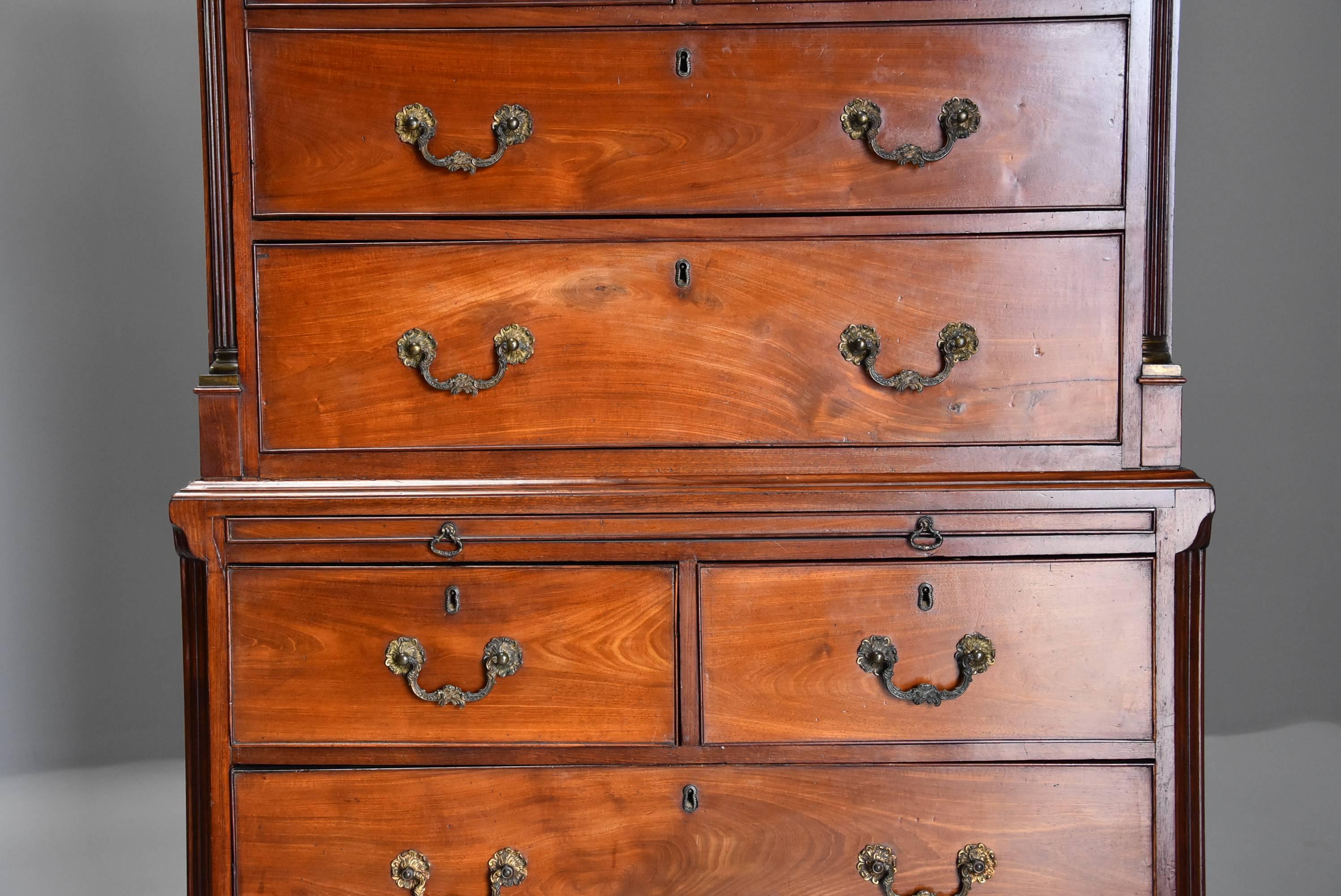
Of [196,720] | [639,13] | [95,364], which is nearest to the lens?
[639,13]

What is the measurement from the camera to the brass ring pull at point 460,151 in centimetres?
169

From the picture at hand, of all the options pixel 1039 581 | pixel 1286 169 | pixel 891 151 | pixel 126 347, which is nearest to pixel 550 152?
pixel 891 151

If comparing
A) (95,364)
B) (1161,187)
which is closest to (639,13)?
(1161,187)

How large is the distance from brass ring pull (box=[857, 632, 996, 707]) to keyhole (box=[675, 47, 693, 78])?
2.63ft

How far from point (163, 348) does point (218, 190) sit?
1.31 m

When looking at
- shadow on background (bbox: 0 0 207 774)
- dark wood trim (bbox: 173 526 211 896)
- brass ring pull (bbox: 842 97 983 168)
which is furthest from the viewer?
shadow on background (bbox: 0 0 207 774)

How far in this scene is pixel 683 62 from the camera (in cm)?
170

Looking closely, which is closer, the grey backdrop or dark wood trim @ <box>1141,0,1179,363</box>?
dark wood trim @ <box>1141,0,1179,363</box>

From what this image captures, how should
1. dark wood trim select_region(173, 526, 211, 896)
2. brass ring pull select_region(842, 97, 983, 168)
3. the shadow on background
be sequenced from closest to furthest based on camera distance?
brass ring pull select_region(842, 97, 983, 168) < dark wood trim select_region(173, 526, 211, 896) < the shadow on background

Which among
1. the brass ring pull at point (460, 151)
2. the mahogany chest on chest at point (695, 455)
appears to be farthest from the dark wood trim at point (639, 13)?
the brass ring pull at point (460, 151)

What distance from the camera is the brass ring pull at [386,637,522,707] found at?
1.72 metres

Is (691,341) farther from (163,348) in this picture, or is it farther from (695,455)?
(163,348)

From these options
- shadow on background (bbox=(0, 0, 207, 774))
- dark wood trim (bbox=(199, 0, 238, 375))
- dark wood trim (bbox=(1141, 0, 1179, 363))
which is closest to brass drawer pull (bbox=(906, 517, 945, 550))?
dark wood trim (bbox=(1141, 0, 1179, 363))

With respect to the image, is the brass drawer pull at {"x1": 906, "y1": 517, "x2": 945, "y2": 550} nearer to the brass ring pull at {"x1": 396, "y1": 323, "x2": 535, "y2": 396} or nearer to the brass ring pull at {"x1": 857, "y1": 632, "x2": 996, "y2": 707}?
the brass ring pull at {"x1": 857, "y1": 632, "x2": 996, "y2": 707}
